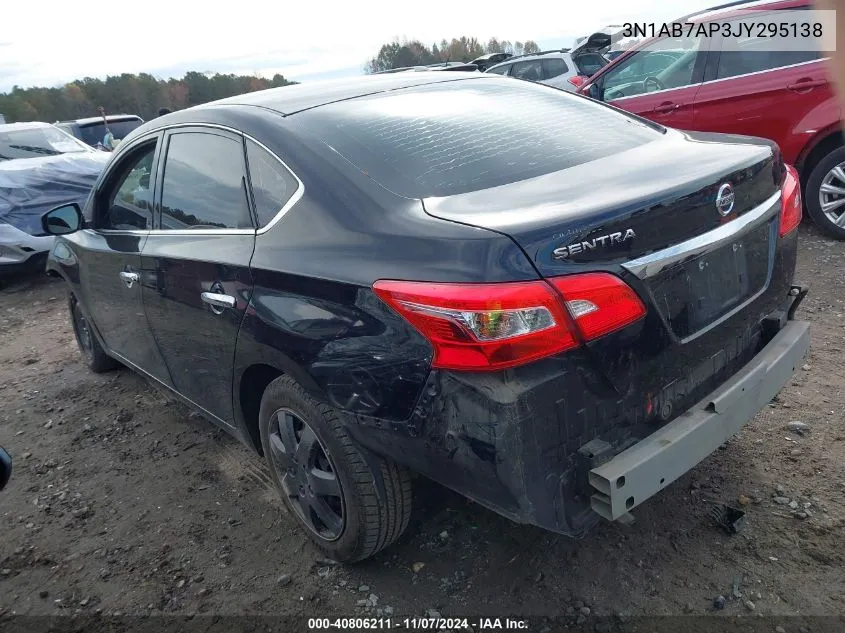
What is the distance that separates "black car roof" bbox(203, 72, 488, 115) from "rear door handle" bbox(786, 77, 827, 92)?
11.1 feet

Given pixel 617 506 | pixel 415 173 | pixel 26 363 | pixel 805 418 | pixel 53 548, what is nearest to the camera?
pixel 617 506

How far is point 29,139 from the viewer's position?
9.07 meters

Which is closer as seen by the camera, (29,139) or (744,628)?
(744,628)

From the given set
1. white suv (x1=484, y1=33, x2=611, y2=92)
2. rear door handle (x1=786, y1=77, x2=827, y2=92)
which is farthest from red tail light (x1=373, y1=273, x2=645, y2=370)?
white suv (x1=484, y1=33, x2=611, y2=92)

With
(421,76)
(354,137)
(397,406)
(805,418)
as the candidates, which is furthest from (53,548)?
(805,418)

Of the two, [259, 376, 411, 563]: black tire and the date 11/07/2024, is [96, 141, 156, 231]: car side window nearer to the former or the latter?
[259, 376, 411, 563]: black tire

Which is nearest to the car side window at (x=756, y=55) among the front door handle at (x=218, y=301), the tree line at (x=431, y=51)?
the front door handle at (x=218, y=301)

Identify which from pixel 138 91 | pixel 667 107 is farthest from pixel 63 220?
pixel 138 91

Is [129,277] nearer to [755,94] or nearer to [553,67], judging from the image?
[755,94]

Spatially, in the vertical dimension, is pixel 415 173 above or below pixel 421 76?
below

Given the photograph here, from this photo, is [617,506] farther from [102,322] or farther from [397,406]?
[102,322]

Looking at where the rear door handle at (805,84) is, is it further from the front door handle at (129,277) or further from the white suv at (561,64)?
the white suv at (561,64)

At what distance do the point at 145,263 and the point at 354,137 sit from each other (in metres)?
1.27

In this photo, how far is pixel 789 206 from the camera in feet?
8.36
